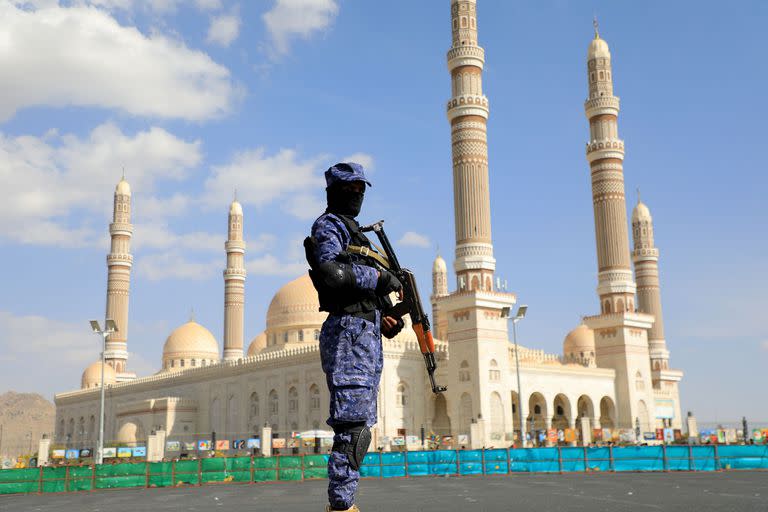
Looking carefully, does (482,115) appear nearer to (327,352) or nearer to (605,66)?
(605,66)

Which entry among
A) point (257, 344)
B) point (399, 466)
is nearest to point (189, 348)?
point (257, 344)

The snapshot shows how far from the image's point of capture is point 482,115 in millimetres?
41781

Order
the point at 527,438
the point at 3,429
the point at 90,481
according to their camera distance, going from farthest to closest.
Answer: the point at 3,429, the point at 527,438, the point at 90,481

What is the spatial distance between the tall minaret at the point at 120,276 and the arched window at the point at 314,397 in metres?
21.0

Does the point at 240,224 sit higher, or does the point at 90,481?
the point at 240,224

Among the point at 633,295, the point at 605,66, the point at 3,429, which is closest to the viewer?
the point at 633,295

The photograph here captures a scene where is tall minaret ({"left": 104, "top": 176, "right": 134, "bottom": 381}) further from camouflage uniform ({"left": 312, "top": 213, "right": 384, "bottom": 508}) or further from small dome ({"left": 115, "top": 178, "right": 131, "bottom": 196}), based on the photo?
camouflage uniform ({"left": 312, "top": 213, "right": 384, "bottom": 508})

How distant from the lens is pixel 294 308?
174 feet

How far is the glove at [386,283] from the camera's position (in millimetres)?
5402

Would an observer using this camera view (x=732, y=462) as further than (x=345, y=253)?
Yes

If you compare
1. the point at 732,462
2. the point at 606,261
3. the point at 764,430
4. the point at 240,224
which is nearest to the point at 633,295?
the point at 606,261

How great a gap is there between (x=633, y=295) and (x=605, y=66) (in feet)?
46.2

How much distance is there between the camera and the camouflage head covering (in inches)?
229

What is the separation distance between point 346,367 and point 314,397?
39.6 metres
